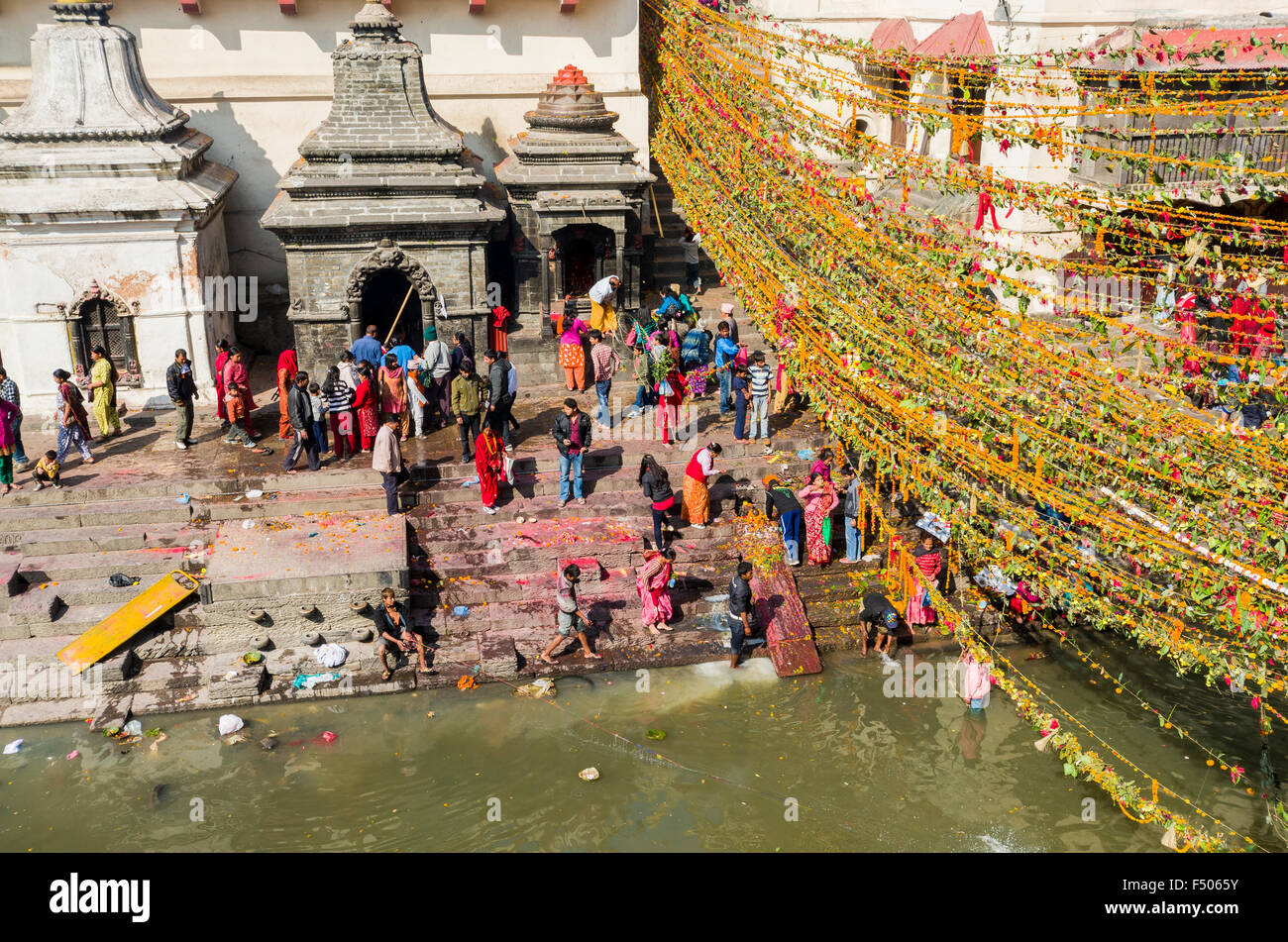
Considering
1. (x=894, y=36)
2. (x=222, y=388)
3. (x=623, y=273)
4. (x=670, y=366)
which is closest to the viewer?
(x=670, y=366)

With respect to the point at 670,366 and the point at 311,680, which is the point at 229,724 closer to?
the point at 311,680

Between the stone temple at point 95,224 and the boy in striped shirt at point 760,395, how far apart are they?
327 inches

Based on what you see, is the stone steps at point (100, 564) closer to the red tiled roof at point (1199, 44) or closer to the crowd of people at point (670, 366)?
the crowd of people at point (670, 366)

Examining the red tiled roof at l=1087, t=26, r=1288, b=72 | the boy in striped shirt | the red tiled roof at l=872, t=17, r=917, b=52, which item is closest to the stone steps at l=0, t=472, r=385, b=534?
the boy in striped shirt

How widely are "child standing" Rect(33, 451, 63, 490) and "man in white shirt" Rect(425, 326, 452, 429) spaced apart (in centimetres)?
476

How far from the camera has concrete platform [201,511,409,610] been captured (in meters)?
13.8

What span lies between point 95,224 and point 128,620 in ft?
22.0

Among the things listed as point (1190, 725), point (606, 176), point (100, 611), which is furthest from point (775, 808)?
point (606, 176)

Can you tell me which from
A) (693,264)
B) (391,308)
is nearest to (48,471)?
(391,308)

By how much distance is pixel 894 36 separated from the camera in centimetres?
2325

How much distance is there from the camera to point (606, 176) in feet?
63.0

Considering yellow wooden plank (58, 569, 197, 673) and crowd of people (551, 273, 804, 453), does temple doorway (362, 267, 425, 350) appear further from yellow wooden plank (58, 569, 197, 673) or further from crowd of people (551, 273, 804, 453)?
yellow wooden plank (58, 569, 197, 673)

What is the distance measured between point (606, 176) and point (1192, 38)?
9.61 meters

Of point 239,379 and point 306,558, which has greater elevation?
point 239,379
